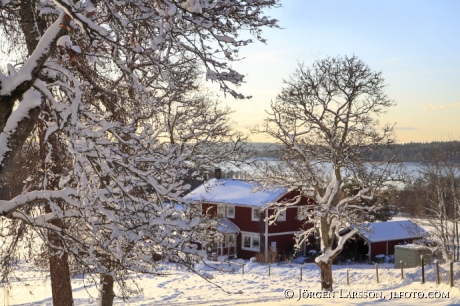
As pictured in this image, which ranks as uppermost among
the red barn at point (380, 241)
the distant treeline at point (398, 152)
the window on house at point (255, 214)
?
the distant treeline at point (398, 152)

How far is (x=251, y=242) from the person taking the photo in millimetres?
33906

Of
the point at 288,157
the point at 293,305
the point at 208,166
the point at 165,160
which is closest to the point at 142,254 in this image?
the point at 165,160

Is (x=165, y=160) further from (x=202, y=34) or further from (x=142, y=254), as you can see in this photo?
(x=202, y=34)

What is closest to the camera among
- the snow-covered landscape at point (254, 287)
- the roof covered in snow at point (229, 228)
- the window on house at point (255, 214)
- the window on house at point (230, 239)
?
the snow-covered landscape at point (254, 287)

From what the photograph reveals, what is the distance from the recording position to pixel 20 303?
682 inches

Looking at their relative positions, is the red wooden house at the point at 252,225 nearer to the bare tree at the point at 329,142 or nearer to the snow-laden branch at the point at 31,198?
the bare tree at the point at 329,142

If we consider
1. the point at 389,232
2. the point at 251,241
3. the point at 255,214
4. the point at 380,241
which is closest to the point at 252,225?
the point at 255,214

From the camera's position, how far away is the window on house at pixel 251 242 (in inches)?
1320

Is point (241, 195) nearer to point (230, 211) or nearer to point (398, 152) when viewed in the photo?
point (230, 211)

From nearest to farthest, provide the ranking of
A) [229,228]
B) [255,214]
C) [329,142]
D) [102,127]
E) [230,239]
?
[102,127] < [329,142] < [229,228] < [255,214] < [230,239]

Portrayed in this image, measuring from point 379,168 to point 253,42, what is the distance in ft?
41.1

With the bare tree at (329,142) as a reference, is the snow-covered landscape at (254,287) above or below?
below

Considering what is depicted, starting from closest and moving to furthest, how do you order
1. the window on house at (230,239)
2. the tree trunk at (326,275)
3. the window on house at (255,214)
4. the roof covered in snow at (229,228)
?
the tree trunk at (326,275), the roof covered in snow at (229,228), the window on house at (255,214), the window on house at (230,239)

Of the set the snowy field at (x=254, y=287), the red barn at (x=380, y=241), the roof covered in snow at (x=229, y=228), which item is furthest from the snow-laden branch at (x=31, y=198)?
the red barn at (x=380, y=241)
